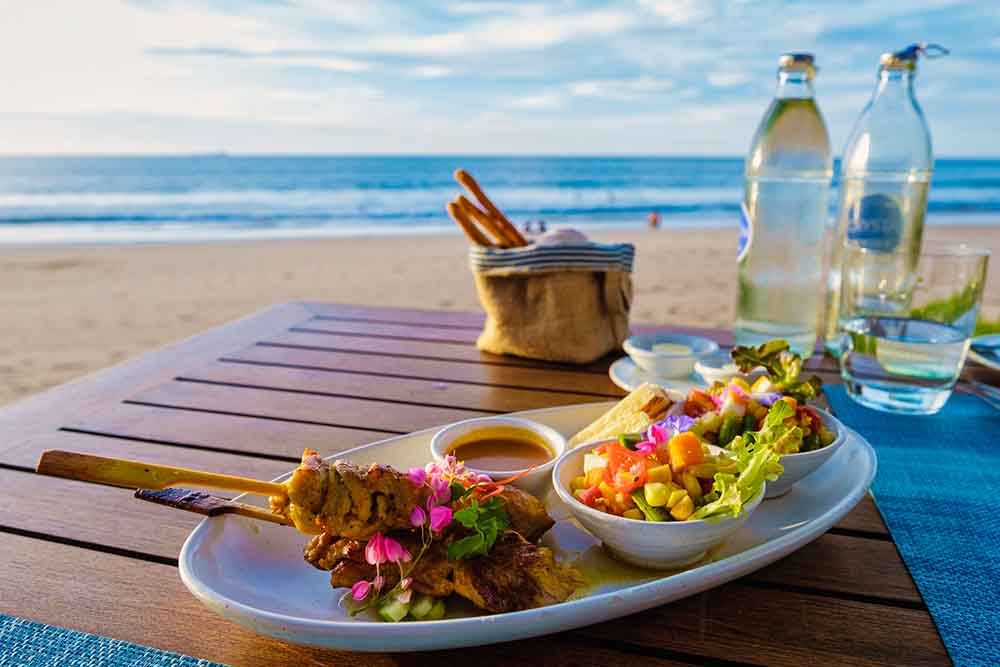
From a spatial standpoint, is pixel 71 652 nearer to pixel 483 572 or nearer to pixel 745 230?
pixel 483 572

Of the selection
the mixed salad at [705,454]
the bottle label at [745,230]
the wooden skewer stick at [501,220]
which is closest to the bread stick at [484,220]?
the wooden skewer stick at [501,220]

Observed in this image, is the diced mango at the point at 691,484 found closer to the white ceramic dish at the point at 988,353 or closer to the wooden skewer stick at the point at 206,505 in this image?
the wooden skewer stick at the point at 206,505

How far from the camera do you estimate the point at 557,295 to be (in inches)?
83.0

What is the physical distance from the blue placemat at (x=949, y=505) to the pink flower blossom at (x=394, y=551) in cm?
68

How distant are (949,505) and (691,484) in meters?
0.57

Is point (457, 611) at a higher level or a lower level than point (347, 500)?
lower

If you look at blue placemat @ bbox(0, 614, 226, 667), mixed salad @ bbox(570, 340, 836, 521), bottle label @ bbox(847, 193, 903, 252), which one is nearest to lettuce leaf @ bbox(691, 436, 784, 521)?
mixed salad @ bbox(570, 340, 836, 521)

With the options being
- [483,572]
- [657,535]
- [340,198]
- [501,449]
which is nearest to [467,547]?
[483,572]

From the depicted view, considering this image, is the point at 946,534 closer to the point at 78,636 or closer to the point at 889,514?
the point at 889,514

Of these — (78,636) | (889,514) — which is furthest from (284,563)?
(889,514)

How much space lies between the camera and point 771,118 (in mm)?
2141

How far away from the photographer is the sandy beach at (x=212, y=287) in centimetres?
659

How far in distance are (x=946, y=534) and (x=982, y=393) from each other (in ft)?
2.85

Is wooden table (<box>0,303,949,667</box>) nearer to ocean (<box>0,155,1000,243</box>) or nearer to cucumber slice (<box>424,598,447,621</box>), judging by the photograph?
cucumber slice (<box>424,598,447,621</box>)
